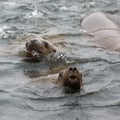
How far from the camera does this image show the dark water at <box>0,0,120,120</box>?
6.70 m

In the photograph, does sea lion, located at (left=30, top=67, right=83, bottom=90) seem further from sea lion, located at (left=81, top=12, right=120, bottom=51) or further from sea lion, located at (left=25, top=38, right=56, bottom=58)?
sea lion, located at (left=81, top=12, right=120, bottom=51)

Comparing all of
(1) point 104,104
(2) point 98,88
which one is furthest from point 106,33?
(1) point 104,104

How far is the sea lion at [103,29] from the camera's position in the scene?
11.1 meters

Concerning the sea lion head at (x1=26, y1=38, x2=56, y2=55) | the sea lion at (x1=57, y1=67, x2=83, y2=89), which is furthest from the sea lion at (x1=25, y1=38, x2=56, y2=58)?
the sea lion at (x1=57, y1=67, x2=83, y2=89)

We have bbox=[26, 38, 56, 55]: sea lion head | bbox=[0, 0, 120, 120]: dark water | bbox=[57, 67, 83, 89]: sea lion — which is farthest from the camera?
bbox=[26, 38, 56, 55]: sea lion head

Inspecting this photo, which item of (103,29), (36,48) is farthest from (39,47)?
(103,29)

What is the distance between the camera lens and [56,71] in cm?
902

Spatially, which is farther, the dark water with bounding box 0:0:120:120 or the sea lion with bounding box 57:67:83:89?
the sea lion with bounding box 57:67:83:89

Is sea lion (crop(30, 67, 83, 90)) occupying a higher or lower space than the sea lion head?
higher

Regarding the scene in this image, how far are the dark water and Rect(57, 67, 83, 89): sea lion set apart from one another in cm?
12

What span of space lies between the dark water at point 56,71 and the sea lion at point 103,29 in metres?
0.30

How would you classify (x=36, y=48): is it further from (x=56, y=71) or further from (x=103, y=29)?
(x=103, y=29)

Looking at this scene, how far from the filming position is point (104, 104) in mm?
7004

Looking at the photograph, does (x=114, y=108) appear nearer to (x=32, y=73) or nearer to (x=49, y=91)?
(x=49, y=91)
